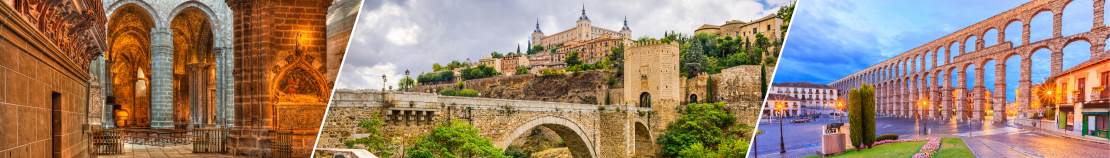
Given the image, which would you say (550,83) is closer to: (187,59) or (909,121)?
(187,59)

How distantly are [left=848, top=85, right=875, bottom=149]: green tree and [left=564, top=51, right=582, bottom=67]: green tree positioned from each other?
2026 cm

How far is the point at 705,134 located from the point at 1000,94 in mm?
6944

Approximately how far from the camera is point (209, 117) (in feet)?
62.3

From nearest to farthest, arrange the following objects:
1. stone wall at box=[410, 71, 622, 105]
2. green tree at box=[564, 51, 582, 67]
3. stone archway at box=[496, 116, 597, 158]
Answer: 1. stone archway at box=[496, 116, 597, 158]
2. stone wall at box=[410, 71, 622, 105]
3. green tree at box=[564, 51, 582, 67]

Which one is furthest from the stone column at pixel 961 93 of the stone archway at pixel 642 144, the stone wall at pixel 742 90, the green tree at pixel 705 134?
the stone archway at pixel 642 144

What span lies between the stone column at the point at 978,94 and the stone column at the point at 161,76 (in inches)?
670

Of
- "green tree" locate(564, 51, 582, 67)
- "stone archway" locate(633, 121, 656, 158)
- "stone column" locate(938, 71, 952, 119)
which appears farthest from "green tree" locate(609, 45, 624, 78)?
"stone column" locate(938, 71, 952, 119)

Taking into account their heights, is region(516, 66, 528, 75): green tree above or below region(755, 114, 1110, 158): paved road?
above

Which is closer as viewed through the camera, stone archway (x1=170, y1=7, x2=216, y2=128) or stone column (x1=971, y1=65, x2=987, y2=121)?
stone column (x1=971, y1=65, x2=987, y2=121)

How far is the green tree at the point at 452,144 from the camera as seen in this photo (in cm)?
873

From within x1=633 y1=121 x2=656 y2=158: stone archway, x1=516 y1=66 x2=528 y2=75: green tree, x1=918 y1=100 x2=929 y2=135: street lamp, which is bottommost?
x1=633 y1=121 x2=656 y2=158: stone archway

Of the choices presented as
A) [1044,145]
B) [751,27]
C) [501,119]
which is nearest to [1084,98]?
[1044,145]

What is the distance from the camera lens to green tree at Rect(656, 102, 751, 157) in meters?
9.37

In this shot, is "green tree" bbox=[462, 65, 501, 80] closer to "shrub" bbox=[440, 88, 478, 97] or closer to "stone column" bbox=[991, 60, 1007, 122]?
"shrub" bbox=[440, 88, 478, 97]
